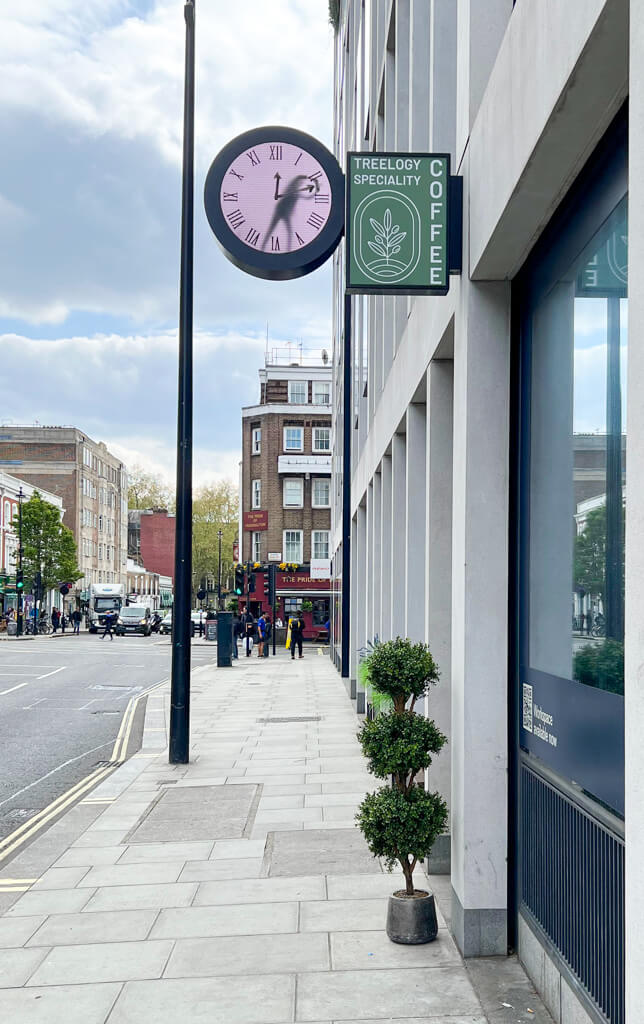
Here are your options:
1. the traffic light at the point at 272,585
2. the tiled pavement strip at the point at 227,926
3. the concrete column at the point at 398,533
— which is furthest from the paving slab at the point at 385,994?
the traffic light at the point at 272,585

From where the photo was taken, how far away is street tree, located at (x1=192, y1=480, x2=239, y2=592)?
106438 millimetres

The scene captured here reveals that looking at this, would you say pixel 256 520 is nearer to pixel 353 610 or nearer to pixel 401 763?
pixel 353 610

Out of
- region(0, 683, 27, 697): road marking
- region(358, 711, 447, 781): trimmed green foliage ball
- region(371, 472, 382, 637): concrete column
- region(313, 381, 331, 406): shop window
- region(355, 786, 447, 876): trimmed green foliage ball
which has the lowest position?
region(0, 683, 27, 697): road marking

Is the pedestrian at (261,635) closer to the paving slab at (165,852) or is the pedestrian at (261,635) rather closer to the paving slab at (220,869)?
the paving slab at (165,852)

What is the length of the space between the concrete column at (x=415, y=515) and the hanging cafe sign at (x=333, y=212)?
9.72 ft

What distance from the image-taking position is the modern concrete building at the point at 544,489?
141 inches

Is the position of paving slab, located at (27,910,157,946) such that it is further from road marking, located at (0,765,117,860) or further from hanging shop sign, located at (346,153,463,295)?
hanging shop sign, located at (346,153,463,295)

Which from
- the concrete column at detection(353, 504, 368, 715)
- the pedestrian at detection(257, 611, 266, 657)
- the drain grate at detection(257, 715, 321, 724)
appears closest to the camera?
the drain grate at detection(257, 715, 321, 724)

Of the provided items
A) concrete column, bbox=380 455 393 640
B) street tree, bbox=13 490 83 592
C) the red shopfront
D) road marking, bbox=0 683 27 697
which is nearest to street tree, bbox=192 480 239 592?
street tree, bbox=13 490 83 592

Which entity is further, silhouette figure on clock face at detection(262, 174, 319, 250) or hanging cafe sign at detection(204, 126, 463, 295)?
silhouette figure on clock face at detection(262, 174, 319, 250)

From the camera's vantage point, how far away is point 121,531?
110312mm

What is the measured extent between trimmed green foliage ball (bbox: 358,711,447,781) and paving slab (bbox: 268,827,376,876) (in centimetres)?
197

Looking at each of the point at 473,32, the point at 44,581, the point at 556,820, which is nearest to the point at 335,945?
the point at 556,820

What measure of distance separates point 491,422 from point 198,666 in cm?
2915
